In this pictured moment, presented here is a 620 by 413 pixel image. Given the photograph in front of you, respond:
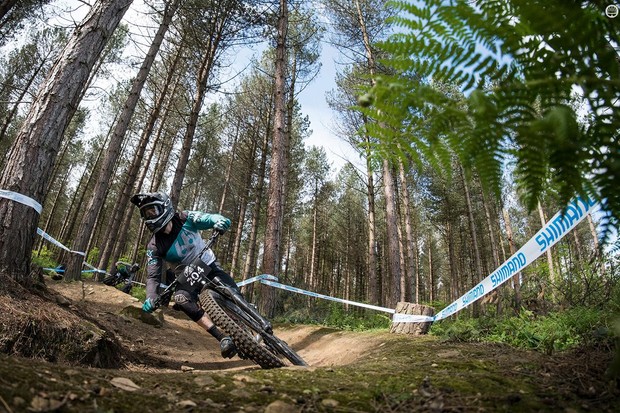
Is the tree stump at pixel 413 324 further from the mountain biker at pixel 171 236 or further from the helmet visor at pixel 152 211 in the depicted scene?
A: the helmet visor at pixel 152 211

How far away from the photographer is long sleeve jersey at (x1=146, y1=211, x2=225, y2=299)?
4.38 meters

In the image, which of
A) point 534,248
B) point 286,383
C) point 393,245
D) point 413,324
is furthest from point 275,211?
point 286,383

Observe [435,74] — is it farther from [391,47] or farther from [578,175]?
[578,175]

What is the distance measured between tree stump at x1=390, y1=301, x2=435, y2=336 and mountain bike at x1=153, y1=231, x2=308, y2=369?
218 centimetres

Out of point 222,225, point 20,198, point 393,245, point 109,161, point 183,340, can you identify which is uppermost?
point 109,161

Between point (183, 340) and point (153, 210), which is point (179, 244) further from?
point (183, 340)

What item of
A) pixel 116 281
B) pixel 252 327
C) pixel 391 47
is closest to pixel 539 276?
pixel 252 327

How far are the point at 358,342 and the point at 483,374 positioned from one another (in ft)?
11.9

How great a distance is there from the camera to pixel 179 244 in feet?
14.4

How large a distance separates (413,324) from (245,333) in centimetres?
291

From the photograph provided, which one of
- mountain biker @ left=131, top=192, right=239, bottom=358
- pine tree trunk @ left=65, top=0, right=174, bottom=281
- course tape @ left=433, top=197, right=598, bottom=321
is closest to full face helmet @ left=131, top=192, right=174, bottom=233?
mountain biker @ left=131, top=192, right=239, bottom=358

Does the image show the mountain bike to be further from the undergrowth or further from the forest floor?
the undergrowth

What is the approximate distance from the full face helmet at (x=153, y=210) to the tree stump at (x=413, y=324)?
3683 mm

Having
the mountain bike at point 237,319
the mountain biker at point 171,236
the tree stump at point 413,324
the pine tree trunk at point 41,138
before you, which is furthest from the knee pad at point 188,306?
the tree stump at point 413,324
